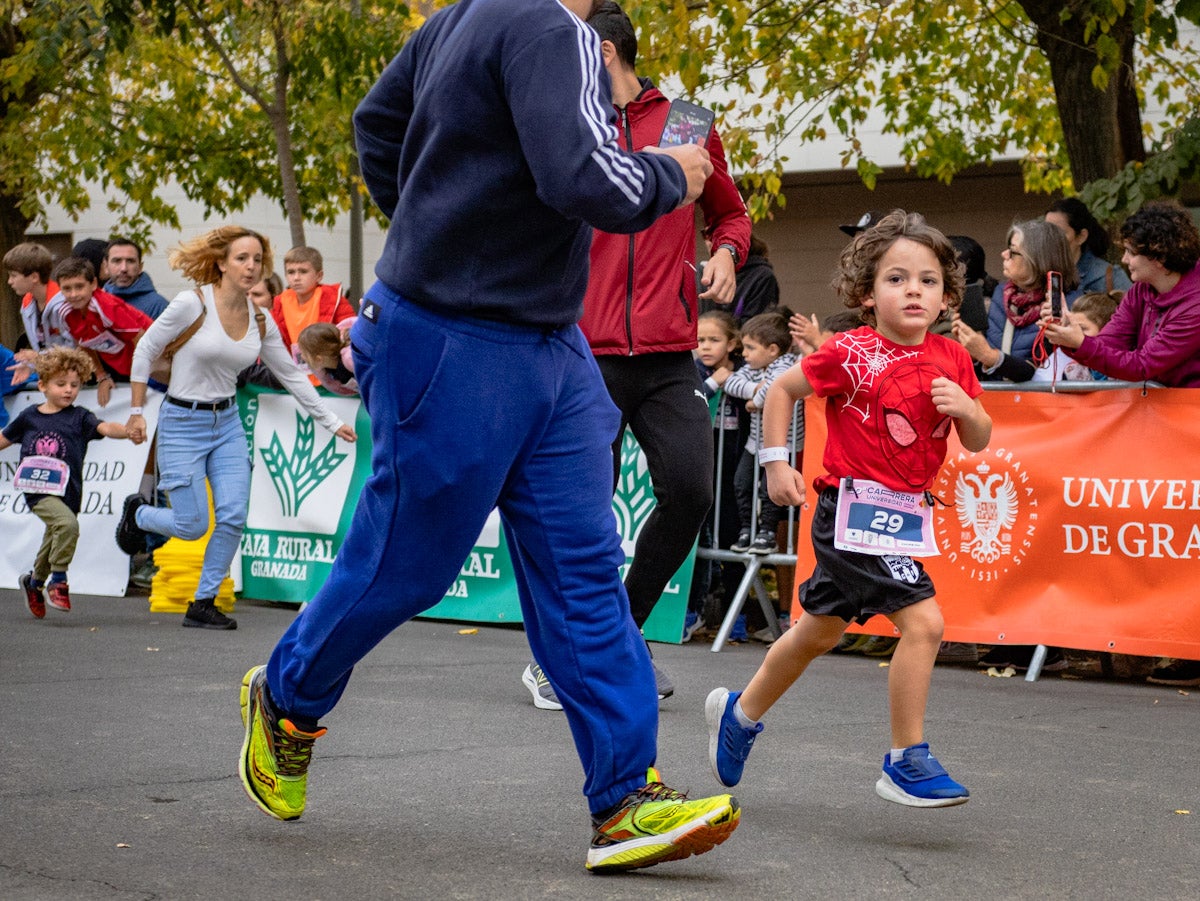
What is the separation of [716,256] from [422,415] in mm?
1942

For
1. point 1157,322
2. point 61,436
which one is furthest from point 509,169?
point 61,436

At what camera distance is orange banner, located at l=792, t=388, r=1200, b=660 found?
7.05m

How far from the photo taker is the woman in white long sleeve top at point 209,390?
875cm

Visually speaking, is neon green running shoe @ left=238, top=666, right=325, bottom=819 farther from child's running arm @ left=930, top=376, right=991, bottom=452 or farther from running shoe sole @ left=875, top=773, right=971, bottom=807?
child's running arm @ left=930, top=376, right=991, bottom=452

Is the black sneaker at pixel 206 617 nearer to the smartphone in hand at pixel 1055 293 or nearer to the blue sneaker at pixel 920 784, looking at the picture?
the smartphone in hand at pixel 1055 293

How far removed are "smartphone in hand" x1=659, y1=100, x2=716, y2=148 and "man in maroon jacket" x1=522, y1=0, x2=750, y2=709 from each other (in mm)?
742

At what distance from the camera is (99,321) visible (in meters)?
10.7

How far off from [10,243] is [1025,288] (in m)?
15.0

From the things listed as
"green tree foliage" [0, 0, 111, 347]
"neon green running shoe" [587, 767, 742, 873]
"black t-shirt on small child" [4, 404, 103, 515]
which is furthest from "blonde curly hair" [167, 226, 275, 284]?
"green tree foliage" [0, 0, 111, 347]

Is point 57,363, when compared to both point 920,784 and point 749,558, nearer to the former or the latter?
point 749,558

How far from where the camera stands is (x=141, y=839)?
367 cm

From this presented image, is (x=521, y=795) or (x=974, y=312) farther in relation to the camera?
(x=974, y=312)

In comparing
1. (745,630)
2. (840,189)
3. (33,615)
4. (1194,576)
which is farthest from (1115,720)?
(840,189)

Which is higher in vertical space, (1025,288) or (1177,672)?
(1025,288)
